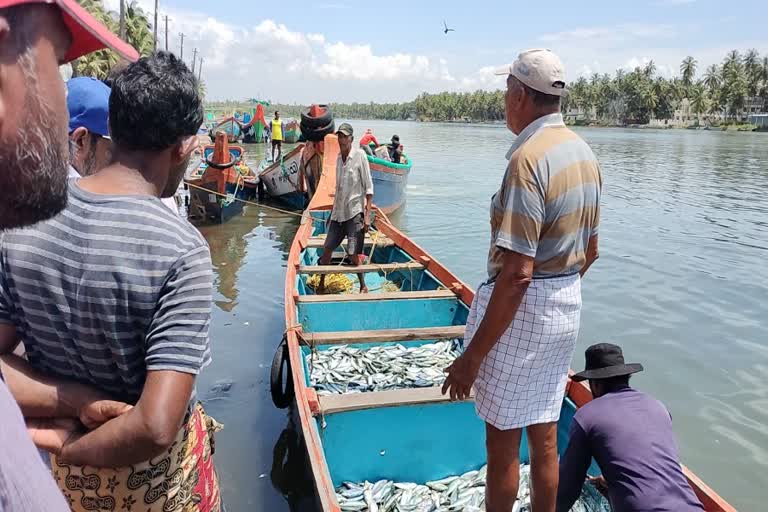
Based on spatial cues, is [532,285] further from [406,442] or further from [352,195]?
[352,195]

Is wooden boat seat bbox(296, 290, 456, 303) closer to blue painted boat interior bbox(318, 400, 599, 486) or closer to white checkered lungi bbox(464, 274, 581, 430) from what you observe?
blue painted boat interior bbox(318, 400, 599, 486)

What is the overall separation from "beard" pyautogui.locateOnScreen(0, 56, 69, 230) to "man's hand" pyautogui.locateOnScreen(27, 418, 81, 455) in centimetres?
90

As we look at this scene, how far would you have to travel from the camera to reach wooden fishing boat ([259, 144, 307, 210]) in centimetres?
1462

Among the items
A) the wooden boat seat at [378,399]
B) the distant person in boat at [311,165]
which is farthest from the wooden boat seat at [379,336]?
the distant person in boat at [311,165]

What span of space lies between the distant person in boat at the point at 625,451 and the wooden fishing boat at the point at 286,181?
40.2 feet

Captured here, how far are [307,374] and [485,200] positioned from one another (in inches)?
634

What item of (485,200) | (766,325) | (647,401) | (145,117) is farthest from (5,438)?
(485,200)

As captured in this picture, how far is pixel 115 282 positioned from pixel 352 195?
5573mm

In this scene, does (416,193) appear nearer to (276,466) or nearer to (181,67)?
(276,466)

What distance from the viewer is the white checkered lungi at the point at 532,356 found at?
2.39m

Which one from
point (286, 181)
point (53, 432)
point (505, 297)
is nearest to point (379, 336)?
point (505, 297)

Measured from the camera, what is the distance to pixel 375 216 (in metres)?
9.28

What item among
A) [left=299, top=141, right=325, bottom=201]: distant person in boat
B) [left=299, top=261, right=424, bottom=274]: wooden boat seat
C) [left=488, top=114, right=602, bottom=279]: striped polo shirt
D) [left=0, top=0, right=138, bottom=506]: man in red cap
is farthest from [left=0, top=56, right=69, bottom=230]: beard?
[left=299, top=141, right=325, bottom=201]: distant person in boat

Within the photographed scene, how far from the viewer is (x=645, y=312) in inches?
351
